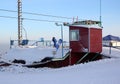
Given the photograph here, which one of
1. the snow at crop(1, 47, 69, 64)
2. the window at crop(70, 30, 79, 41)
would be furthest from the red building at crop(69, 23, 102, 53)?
the snow at crop(1, 47, 69, 64)

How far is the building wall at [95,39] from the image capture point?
23328 mm

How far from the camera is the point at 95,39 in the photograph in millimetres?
23734

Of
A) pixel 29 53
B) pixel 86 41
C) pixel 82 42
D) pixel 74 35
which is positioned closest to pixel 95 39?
pixel 86 41

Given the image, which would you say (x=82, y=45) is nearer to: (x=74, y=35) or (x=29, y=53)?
(x=74, y=35)

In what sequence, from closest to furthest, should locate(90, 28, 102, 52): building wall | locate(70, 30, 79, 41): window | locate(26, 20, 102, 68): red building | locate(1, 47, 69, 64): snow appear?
locate(26, 20, 102, 68): red building < locate(90, 28, 102, 52): building wall < locate(70, 30, 79, 41): window < locate(1, 47, 69, 64): snow

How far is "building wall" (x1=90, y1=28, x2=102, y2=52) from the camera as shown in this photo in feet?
76.5

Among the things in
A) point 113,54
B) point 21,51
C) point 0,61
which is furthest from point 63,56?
point 21,51

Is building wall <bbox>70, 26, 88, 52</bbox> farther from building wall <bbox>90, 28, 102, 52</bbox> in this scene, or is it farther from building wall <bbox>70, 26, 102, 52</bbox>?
building wall <bbox>90, 28, 102, 52</bbox>

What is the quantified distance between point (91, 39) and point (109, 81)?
11582mm

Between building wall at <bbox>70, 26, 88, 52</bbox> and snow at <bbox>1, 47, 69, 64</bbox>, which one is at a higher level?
building wall at <bbox>70, 26, 88, 52</bbox>

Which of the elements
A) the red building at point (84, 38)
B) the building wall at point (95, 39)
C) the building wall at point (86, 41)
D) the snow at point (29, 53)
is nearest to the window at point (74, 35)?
the red building at point (84, 38)

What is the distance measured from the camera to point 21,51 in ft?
99.4

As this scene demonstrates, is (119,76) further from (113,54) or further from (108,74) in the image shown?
(113,54)

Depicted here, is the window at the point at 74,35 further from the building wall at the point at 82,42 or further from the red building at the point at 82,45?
the building wall at the point at 82,42
